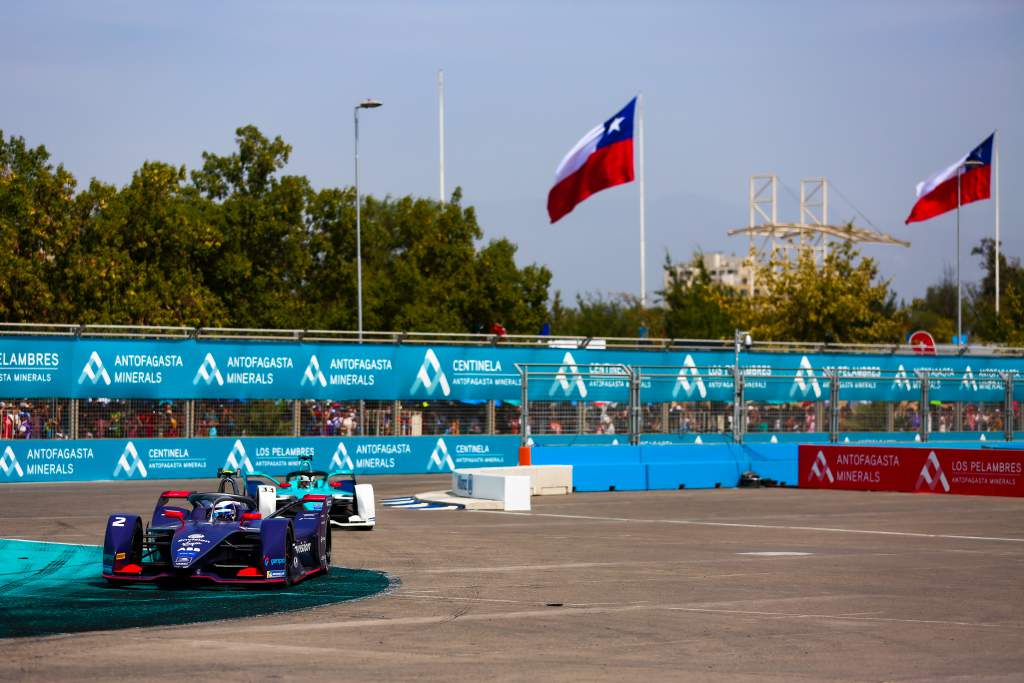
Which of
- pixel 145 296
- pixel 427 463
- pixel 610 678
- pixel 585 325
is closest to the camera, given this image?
pixel 610 678

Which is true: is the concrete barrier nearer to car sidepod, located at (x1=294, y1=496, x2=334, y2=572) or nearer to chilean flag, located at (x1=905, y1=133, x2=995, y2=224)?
car sidepod, located at (x1=294, y1=496, x2=334, y2=572)

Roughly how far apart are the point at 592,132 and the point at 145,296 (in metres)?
15.1

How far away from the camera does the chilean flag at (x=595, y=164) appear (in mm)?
40719

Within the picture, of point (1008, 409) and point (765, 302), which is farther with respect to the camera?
point (765, 302)

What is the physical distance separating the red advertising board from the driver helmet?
19.1 meters

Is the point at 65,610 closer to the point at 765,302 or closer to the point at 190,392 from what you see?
the point at 190,392

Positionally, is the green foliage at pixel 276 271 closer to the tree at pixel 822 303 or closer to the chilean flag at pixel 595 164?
the tree at pixel 822 303

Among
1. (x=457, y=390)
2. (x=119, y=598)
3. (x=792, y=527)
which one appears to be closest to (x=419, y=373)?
(x=457, y=390)

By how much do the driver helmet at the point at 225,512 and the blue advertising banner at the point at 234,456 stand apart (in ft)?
57.6

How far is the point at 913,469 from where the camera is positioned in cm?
3062

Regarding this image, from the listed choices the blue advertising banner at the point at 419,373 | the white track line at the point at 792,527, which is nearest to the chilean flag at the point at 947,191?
the blue advertising banner at the point at 419,373

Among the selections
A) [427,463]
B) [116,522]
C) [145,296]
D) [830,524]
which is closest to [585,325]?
[145,296]

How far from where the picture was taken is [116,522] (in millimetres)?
14289

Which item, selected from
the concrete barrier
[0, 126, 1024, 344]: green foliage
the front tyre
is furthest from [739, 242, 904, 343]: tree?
the front tyre
